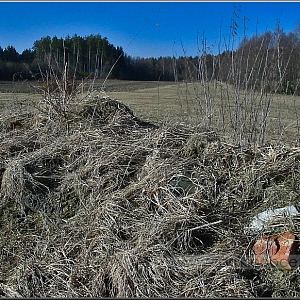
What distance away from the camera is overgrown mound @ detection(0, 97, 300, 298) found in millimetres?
2125

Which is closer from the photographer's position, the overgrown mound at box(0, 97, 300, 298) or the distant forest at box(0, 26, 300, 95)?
the overgrown mound at box(0, 97, 300, 298)

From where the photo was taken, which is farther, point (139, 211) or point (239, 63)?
point (239, 63)

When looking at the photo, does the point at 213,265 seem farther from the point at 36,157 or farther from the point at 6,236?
the point at 36,157

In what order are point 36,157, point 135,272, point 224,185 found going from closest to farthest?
1. point 135,272
2. point 224,185
3. point 36,157

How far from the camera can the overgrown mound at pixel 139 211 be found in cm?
212

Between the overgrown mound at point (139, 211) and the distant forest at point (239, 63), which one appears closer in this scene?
the overgrown mound at point (139, 211)

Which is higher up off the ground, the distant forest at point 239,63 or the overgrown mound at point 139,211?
the distant forest at point 239,63

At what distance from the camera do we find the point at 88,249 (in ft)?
7.88

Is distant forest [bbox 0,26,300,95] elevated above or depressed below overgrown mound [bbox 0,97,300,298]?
above

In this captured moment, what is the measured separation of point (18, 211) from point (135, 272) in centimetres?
138

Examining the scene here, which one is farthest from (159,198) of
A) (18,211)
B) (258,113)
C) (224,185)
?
(258,113)

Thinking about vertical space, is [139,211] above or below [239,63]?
below

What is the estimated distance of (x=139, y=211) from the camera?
2.67 meters

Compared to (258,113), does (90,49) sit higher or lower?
higher
